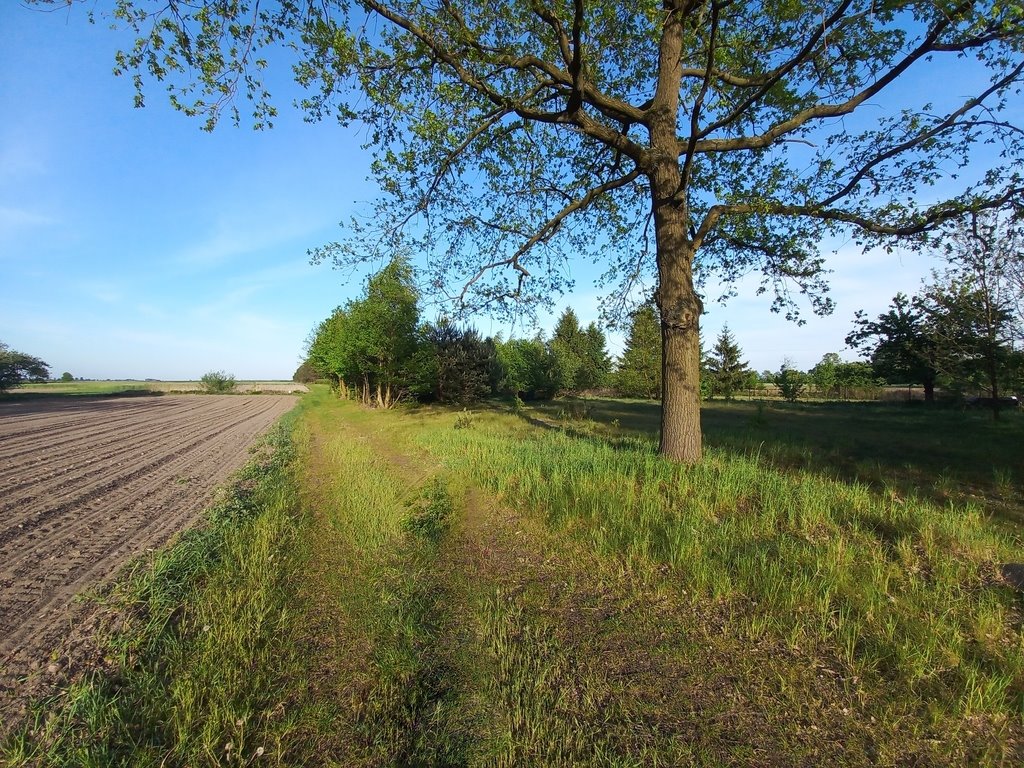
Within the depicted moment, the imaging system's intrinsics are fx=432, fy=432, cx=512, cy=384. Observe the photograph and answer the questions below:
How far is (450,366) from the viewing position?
93.6 ft

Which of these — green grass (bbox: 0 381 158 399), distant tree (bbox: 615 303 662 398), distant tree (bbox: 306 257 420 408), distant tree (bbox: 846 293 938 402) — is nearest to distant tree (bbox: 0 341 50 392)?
green grass (bbox: 0 381 158 399)

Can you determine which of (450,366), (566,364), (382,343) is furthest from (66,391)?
(566,364)

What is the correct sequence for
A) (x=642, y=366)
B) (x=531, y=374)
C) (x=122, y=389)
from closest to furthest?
(x=642, y=366) → (x=531, y=374) → (x=122, y=389)

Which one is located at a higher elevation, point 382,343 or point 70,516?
point 382,343

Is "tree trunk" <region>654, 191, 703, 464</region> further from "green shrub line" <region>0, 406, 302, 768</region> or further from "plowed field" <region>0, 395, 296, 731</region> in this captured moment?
"plowed field" <region>0, 395, 296, 731</region>

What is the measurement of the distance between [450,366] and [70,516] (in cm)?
2223

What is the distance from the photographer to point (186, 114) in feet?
19.6

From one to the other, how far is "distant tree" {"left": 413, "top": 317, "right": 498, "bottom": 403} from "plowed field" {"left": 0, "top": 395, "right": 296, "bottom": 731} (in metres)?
13.0

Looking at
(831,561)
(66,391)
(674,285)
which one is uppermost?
(674,285)

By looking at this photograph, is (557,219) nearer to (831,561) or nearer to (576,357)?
(831,561)

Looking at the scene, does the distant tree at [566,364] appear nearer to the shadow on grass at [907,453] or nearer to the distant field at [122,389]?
the shadow on grass at [907,453]

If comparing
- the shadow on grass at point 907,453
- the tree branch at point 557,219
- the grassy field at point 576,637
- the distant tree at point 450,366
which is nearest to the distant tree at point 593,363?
the distant tree at point 450,366

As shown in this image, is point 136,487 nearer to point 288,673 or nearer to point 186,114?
point 186,114

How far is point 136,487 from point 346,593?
7.63 meters
